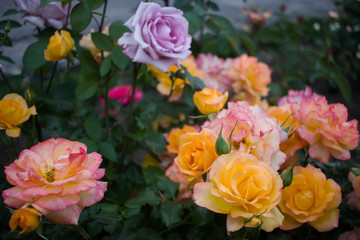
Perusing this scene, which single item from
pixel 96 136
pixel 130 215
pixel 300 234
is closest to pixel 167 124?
pixel 96 136

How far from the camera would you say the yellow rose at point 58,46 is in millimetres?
649

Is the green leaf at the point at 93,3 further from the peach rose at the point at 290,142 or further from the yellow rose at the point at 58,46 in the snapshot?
the peach rose at the point at 290,142

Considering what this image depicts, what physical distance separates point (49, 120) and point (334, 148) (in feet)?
2.31

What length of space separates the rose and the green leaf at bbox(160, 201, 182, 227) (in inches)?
12.0

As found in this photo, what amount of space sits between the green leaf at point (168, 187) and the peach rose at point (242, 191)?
277 mm

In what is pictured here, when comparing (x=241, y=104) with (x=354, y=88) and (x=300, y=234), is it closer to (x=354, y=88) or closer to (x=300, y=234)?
(x=300, y=234)

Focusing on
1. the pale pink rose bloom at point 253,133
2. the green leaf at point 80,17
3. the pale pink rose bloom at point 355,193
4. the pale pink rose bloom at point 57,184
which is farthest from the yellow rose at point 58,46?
the pale pink rose bloom at point 355,193

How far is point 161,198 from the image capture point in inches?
27.9

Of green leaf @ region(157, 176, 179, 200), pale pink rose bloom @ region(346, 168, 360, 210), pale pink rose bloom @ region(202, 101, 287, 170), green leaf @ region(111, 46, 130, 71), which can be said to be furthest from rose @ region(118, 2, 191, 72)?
pale pink rose bloom @ region(346, 168, 360, 210)

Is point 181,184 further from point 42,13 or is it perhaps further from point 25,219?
point 42,13

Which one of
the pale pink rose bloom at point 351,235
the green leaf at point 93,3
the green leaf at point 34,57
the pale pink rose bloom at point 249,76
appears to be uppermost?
the green leaf at point 93,3

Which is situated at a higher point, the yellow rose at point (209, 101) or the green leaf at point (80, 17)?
the green leaf at point (80, 17)

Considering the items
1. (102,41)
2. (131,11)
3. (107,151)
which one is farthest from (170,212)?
(131,11)

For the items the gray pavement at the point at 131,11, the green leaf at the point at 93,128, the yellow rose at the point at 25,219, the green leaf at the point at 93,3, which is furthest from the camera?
the gray pavement at the point at 131,11
